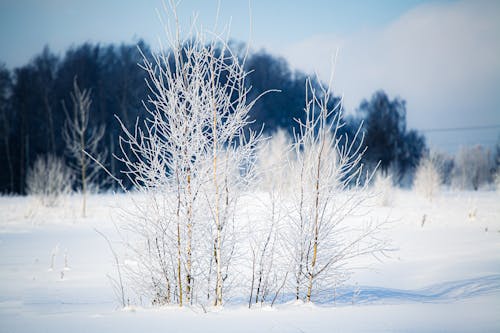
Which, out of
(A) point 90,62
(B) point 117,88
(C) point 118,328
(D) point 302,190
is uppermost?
(A) point 90,62

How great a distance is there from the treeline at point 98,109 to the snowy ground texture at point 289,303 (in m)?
14.5

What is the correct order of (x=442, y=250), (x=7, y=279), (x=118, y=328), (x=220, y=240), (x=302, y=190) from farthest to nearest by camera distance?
(x=442, y=250), (x=7, y=279), (x=302, y=190), (x=220, y=240), (x=118, y=328)

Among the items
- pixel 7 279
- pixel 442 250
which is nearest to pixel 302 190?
pixel 7 279

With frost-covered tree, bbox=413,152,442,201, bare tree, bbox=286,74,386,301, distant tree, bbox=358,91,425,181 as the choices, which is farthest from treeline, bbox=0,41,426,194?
bare tree, bbox=286,74,386,301

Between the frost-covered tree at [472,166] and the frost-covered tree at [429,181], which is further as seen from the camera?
the frost-covered tree at [472,166]

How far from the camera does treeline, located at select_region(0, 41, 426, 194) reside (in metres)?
27.4

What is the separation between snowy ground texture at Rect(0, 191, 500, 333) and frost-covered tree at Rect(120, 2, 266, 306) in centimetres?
44

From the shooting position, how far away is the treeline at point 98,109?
27.4 meters

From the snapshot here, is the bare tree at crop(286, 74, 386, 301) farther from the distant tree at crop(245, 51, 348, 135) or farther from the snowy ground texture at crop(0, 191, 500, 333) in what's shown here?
the distant tree at crop(245, 51, 348, 135)

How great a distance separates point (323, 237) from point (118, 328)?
2486mm

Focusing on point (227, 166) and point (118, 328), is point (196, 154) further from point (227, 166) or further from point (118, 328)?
point (118, 328)

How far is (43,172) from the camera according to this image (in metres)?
16.9

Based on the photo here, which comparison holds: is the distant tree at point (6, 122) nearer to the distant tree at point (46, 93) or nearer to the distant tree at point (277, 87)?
the distant tree at point (46, 93)

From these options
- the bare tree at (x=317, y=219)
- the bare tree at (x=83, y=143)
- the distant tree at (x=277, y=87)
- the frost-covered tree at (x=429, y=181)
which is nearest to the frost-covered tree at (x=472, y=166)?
the distant tree at (x=277, y=87)
